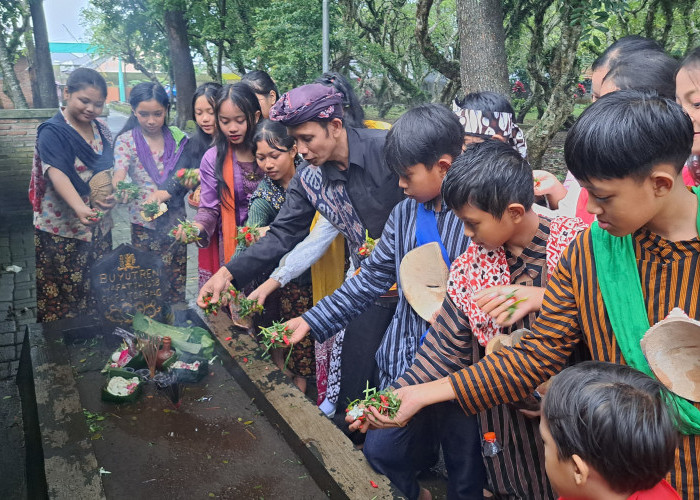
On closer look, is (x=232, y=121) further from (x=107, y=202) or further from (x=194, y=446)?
(x=194, y=446)

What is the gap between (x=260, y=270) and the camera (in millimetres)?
3531

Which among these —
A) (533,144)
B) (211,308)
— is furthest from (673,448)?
(533,144)

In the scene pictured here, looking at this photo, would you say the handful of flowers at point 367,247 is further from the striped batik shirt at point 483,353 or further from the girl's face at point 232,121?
the girl's face at point 232,121

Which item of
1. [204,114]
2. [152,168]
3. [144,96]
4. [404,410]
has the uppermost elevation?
[144,96]

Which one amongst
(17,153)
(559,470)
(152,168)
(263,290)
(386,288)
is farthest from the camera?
(17,153)

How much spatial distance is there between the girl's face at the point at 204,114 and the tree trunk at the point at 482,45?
3032 millimetres

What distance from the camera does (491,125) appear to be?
3180 millimetres

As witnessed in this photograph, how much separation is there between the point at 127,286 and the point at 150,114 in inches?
66.6

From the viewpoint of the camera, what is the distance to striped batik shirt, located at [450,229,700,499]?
151 centimetres

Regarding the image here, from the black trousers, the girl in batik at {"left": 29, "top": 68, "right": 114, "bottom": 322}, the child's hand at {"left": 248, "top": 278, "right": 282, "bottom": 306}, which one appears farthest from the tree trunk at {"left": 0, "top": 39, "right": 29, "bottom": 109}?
the black trousers

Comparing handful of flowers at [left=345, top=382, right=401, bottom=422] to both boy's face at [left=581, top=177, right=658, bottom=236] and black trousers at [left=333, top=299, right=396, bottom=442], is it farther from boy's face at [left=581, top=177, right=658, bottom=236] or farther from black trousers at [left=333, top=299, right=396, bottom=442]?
black trousers at [left=333, top=299, right=396, bottom=442]

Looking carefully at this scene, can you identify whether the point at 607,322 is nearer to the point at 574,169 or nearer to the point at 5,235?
the point at 574,169

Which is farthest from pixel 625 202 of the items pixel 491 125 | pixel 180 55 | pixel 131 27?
pixel 131 27

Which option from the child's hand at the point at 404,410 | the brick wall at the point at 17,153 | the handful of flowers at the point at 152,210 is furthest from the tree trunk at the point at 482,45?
the brick wall at the point at 17,153
